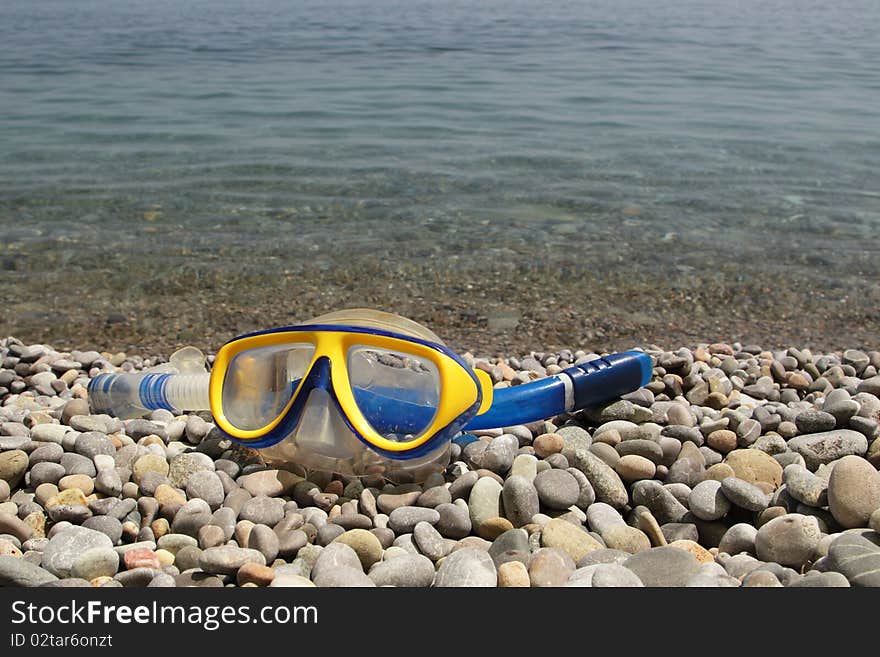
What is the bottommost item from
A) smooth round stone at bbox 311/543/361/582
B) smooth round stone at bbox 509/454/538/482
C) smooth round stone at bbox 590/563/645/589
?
smooth round stone at bbox 509/454/538/482

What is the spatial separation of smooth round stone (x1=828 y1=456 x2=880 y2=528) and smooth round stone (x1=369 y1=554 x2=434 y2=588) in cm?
113

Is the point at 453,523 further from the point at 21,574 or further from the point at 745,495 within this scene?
the point at 21,574

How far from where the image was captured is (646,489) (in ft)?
8.99

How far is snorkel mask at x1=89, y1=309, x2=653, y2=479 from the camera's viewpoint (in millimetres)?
2738

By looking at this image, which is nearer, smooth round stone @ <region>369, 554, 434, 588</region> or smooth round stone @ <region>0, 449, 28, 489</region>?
smooth round stone @ <region>369, 554, 434, 588</region>

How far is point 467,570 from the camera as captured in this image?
2.17m

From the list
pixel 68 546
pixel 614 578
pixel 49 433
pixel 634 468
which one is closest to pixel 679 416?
pixel 634 468

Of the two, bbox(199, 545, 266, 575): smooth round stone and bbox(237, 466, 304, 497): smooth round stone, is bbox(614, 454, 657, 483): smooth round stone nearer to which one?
bbox(237, 466, 304, 497): smooth round stone

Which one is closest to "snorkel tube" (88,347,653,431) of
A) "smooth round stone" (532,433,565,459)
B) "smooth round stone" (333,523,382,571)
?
"smooth round stone" (532,433,565,459)

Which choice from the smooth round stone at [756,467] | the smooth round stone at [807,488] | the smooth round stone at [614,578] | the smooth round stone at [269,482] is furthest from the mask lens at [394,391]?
the smooth round stone at [807,488]

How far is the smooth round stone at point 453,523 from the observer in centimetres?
257

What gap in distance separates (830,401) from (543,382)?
3.56 ft

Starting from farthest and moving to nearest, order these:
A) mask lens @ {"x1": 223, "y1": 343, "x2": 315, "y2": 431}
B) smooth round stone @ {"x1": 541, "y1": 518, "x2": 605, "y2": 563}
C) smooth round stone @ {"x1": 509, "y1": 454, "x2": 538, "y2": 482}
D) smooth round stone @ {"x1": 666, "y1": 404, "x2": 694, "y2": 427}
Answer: smooth round stone @ {"x1": 666, "y1": 404, "x2": 694, "y2": 427} → mask lens @ {"x1": 223, "y1": 343, "x2": 315, "y2": 431} → smooth round stone @ {"x1": 509, "y1": 454, "x2": 538, "y2": 482} → smooth round stone @ {"x1": 541, "y1": 518, "x2": 605, "y2": 563}

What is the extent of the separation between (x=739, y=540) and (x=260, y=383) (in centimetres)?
159
